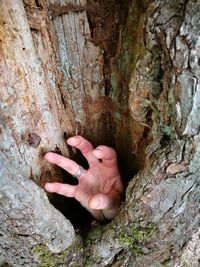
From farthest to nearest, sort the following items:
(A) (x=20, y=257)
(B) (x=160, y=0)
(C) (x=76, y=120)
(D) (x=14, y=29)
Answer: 1. (C) (x=76, y=120)
2. (A) (x=20, y=257)
3. (D) (x=14, y=29)
4. (B) (x=160, y=0)

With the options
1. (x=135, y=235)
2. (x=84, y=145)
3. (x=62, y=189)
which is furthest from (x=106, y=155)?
(x=135, y=235)

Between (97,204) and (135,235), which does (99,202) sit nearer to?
(97,204)

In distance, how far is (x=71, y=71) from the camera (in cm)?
111

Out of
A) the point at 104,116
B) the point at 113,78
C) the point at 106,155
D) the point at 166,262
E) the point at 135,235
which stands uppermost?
the point at 113,78

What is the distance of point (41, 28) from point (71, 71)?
0.16 meters

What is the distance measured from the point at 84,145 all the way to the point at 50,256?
0.35m

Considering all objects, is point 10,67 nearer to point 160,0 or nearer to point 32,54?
point 32,54

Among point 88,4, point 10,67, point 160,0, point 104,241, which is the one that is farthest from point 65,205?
point 160,0

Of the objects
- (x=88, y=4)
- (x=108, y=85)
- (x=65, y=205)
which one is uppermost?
(x=88, y=4)

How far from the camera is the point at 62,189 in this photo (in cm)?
121

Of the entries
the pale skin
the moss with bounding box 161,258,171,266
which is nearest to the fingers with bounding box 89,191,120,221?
the pale skin

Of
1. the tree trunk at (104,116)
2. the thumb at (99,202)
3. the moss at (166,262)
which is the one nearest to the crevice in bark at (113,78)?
the tree trunk at (104,116)

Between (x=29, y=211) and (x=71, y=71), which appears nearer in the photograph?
(x=29, y=211)

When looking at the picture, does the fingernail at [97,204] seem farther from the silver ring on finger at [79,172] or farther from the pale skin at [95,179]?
the silver ring on finger at [79,172]
